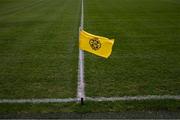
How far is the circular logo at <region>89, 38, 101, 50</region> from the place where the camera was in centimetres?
614

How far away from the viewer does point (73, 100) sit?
609cm

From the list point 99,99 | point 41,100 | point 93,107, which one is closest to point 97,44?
point 99,99

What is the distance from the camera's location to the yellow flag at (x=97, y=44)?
6.09 m

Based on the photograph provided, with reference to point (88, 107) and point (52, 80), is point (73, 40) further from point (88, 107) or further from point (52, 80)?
point (88, 107)

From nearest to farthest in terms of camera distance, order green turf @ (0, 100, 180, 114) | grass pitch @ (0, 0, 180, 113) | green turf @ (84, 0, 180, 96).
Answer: green turf @ (0, 100, 180, 114)
grass pitch @ (0, 0, 180, 113)
green turf @ (84, 0, 180, 96)

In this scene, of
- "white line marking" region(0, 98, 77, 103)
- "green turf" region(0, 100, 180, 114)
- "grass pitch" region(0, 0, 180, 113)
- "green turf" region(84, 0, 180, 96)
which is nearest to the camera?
"green turf" region(0, 100, 180, 114)

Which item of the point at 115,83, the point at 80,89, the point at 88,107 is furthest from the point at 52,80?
the point at 88,107

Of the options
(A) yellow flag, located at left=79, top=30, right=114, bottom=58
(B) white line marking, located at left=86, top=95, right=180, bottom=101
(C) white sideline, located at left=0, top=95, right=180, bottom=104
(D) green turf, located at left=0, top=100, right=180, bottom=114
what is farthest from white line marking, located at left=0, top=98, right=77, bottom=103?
(A) yellow flag, located at left=79, top=30, right=114, bottom=58

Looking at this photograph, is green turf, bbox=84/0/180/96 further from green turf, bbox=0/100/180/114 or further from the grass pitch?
green turf, bbox=0/100/180/114

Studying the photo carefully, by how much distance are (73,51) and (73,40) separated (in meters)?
2.03

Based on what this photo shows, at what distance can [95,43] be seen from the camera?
6180mm

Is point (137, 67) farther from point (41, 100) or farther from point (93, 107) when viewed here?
point (41, 100)

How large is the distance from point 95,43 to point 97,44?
45 mm

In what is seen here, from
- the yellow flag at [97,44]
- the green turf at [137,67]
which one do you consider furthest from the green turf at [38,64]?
the yellow flag at [97,44]
